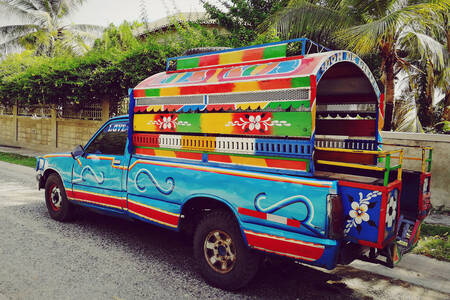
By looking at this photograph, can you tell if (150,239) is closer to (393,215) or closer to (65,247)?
(65,247)

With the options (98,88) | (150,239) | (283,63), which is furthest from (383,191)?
(98,88)

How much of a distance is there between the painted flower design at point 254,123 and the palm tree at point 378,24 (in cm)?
650

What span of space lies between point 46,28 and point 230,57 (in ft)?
81.7

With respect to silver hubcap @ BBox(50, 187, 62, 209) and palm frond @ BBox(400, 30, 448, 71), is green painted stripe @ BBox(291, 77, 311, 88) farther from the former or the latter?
palm frond @ BBox(400, 30, 448, 71)

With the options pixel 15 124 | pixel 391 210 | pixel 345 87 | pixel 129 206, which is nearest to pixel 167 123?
pixel 129 206

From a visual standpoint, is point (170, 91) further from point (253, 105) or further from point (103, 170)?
point (103, 170)

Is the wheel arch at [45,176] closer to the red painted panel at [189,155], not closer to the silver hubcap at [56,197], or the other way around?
the silver hubcap at [56,197]

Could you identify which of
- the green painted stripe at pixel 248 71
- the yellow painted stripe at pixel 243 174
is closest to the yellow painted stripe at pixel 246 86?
the green painted stripe at pixel 248 71

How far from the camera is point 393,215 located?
3.29m

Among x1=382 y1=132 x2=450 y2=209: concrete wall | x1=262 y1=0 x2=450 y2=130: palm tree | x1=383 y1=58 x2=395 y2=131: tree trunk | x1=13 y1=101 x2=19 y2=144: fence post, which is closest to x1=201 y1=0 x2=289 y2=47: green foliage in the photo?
x1=262 y1=0 x2=450 y2=130: palm tree

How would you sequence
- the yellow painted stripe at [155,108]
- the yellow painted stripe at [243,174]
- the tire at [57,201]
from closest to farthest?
the yellow painted stripe at [243,174] < the yellow painted stripe at [155,108] < the tire at [57,201]

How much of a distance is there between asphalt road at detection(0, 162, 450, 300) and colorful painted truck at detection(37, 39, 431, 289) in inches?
17.8

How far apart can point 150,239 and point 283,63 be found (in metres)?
3.17

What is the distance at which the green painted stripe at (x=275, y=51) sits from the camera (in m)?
3.84
